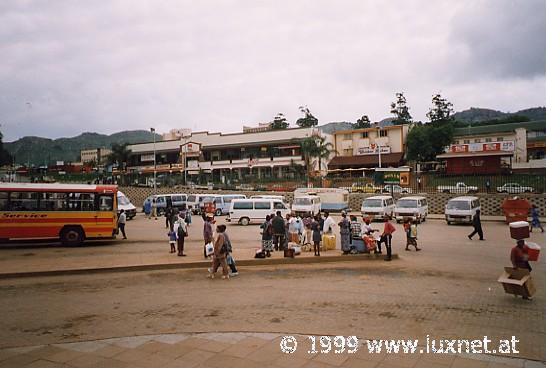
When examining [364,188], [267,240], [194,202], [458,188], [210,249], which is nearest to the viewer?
[210,249]

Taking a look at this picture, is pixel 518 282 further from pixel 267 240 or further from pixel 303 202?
pixel 303 202

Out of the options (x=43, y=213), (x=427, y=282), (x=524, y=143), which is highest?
(x=524, y=143)

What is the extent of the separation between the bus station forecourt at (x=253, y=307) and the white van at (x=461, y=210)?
10.8 metres

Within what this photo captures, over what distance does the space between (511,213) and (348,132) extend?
40.3 metres

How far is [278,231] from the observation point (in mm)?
15781

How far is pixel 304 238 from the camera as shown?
56.9 ft

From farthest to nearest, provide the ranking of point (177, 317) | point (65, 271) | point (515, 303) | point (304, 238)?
point (304, 238), point (65, 271), point (515, 303), point (177, 317)

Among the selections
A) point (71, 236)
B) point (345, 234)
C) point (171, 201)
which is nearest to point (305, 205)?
point (171, 201)

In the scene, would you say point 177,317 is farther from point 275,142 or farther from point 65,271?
point 275,142

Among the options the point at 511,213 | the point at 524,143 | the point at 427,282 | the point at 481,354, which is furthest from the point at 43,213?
the point at 524,143

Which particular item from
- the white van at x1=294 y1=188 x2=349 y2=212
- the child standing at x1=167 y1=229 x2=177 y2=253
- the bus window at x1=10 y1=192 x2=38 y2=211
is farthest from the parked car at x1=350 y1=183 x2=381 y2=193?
the bus window at x1=10 y1=192 x2=38 y2=211

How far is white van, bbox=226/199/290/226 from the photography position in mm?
28453

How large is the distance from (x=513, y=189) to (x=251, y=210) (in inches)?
812

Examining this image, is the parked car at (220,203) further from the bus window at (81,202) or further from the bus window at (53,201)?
the bus window at (53,201)
